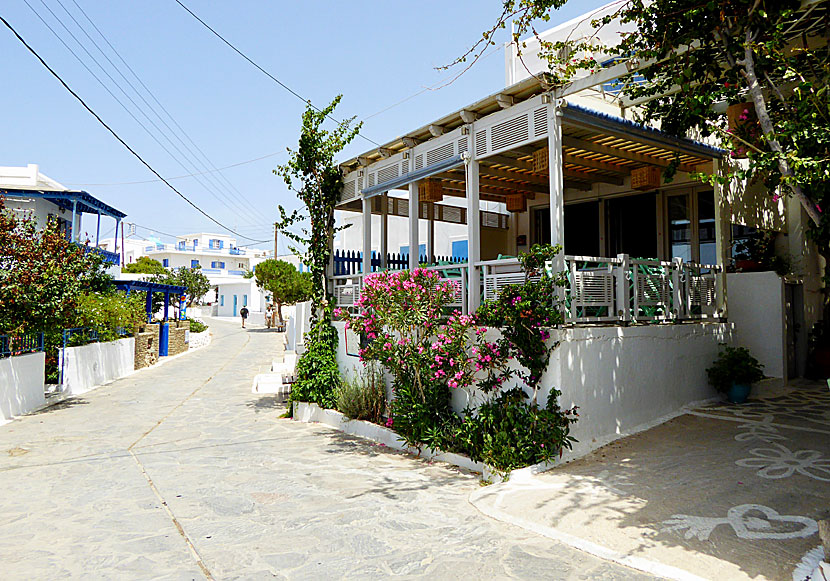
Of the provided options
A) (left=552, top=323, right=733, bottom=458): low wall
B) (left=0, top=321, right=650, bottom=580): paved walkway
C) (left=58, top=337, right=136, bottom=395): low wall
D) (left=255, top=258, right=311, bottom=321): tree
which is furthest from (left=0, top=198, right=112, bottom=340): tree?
(left=255, top=258, right=311, bottom=321): tree

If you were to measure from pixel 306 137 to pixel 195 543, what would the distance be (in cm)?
771

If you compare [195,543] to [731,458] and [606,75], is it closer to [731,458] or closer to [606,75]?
[731,458]

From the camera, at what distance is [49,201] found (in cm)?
2256

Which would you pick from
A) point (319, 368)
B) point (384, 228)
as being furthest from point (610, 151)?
point (319, 368)

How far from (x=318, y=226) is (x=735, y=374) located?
295 inches

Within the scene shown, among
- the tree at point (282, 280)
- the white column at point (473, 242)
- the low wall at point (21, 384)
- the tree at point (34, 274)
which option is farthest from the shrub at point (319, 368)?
→ the tree at point (282, 280)

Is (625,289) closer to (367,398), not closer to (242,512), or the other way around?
(367,398)

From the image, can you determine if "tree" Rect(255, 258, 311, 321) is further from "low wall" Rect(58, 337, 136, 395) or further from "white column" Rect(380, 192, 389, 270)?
"white column" Rect(380, 192, 389, 270)

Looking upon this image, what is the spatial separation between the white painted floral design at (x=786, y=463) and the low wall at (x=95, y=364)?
1410 centimetres

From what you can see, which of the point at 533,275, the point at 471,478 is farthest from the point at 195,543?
the point at 533,275

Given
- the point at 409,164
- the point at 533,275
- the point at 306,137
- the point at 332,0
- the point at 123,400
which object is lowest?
the point at 123,400

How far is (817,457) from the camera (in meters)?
5.80

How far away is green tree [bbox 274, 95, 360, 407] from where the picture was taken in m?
10.3

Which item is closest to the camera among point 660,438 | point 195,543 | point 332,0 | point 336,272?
point 195,543
